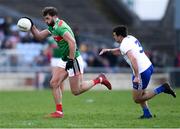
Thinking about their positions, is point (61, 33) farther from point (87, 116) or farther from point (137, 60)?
point (87, 116)

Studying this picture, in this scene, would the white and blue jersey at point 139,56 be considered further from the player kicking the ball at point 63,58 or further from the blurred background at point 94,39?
the blurred background at point 94,39

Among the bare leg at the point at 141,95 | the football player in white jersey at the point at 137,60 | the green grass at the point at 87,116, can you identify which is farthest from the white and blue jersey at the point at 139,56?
the green grass at the point at 87,116

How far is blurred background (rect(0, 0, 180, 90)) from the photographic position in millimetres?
30953

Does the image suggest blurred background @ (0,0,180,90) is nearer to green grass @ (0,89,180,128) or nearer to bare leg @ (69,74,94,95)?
green grass @ (0,89,180,128)

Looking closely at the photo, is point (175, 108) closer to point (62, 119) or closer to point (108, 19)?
point (62, 119)

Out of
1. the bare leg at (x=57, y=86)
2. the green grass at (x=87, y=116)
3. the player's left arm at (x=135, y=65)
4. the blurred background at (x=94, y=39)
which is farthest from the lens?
the blurred background at (x=94, y=39)

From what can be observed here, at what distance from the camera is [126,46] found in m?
14.2

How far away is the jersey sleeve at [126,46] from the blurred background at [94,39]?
11.0 m

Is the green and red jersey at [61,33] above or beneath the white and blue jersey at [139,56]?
above

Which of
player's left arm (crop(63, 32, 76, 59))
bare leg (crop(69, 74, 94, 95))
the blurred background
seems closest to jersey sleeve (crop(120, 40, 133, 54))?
player's left arm (crop(63, 32, 76, 59))

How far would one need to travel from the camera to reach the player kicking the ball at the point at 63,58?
1457 cm

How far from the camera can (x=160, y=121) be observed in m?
13.7

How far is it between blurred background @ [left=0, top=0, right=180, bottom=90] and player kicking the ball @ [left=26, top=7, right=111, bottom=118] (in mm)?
10103

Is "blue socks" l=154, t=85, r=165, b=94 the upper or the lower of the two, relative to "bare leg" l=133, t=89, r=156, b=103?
upper
